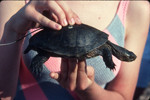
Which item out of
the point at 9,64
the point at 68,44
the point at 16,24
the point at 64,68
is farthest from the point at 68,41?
the point at 9,64

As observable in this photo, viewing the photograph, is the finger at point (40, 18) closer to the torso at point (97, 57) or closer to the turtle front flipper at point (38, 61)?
the turtle front flipper at point (38, 61)

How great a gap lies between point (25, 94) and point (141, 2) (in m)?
1.08

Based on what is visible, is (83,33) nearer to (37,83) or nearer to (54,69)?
(54,69)

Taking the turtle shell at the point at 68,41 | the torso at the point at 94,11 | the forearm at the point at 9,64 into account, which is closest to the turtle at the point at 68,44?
the turtle shell at the point at 68,41

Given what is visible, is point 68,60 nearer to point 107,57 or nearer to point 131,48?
point 107,57

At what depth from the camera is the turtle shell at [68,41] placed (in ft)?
3.49

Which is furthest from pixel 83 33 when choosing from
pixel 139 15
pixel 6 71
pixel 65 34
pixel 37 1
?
pixel 139 15

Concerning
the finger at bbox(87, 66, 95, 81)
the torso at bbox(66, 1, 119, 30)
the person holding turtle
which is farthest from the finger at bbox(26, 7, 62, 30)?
the torso at bbox(66, 1, 119, 30)

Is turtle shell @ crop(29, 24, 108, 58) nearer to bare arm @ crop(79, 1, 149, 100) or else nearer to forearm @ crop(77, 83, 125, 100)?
forearm @ crop(77, 83, 125, 100)

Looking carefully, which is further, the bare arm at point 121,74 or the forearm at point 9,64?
the forearm at point 9,64

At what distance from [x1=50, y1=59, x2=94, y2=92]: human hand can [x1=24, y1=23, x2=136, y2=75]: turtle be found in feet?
0.14

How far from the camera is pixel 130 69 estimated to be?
1.55 m

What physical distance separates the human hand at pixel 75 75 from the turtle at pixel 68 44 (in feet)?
0.14

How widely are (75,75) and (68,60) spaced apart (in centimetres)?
8
